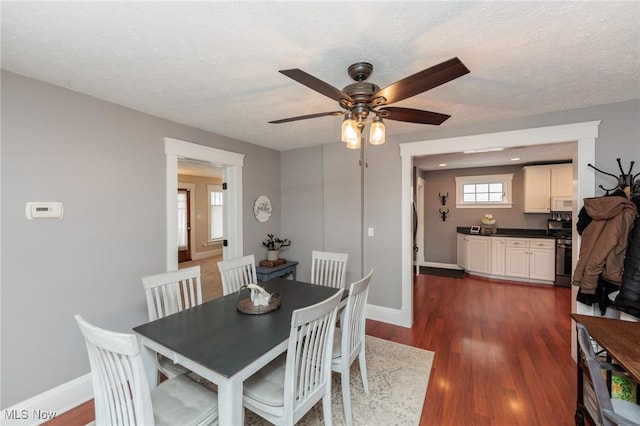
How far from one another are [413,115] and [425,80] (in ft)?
1.52

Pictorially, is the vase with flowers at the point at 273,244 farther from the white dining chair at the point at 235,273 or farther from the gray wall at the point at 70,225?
the gray wall at the point at 70,225

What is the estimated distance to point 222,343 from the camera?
144cm

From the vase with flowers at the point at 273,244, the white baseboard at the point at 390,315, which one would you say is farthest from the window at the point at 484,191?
the vase with flowers at the point at 273,244

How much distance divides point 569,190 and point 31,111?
739 centimetres

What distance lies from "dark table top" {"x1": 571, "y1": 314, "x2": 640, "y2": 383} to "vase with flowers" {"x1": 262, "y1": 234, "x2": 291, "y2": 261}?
3177mm

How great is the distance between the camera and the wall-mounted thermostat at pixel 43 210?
184cm

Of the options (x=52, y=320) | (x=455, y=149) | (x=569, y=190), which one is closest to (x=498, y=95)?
(x=455, y=149)

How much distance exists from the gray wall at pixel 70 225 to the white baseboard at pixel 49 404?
5 cm

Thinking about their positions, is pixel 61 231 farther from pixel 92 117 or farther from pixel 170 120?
pixel 170 120

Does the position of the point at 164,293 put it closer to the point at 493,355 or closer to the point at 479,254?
the point at 493,355

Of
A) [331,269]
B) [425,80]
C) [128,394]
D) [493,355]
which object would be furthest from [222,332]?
[493,355]

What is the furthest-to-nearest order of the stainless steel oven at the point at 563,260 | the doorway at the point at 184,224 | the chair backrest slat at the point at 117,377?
1. the doorway at the point at 184,224
2. the stainless steel oven at the point at 563,260
3. the chair backrest slat at the point at 117,377

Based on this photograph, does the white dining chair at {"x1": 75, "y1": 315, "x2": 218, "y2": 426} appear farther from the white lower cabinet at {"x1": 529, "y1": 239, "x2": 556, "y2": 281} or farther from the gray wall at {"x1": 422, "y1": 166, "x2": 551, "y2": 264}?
the gray wall at {"x1": 422, "y1": 166, "x2": 551, "y2": 264}

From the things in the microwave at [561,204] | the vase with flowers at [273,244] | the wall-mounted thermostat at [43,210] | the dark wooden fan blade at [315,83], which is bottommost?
the vase with flowers at [273,244]
